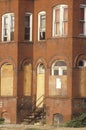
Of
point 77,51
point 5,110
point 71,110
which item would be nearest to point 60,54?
point 77,51

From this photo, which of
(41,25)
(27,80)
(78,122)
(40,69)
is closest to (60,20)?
(41,25)

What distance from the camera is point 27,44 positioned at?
144 ft

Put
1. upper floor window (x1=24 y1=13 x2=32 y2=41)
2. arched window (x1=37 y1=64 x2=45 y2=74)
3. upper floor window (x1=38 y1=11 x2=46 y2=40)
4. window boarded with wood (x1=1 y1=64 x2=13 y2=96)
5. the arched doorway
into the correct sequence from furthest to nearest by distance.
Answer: upper floor window (x1=24 y1=13 x2=32 y2=41) < window boarded with wood (x1=1 y1=64 x2=13 y2=96) < arched window (x1=37 y1=64 x2=45 y2=74) < upper floor window (x1=38 y1=11 x2=46 y2=40) < the arched doorway

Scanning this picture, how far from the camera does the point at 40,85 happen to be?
43.2 meters

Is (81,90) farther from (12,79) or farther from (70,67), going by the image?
(12,79)

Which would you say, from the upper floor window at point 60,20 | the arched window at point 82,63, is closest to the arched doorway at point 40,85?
the upper floor window at point 60,20

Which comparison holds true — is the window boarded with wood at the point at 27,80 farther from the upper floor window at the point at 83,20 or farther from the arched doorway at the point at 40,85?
the upper floor window at the point at 83,20

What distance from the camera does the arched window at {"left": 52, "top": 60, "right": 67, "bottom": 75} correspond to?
40469 millimetres

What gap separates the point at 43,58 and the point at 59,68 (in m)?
2.41

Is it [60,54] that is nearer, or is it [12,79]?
[60,54]

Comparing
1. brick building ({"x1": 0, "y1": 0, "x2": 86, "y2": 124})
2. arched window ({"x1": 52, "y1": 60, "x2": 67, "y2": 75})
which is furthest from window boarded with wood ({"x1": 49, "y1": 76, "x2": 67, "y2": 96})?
arched window ({"x1": 52, "y1": 60, "x2": 67, "y2": 75})

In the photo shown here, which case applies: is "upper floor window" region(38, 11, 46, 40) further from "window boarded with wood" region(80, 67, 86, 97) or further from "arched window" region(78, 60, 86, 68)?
"window boarded with wood" region(80, 67, 86, 97)

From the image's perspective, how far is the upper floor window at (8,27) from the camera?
44.2 m

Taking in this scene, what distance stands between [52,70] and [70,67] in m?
1.95
